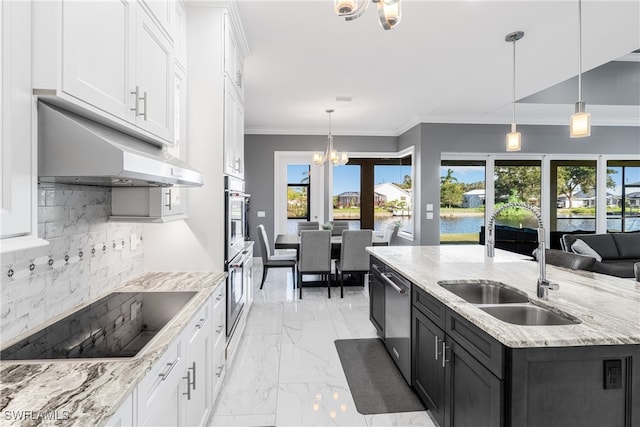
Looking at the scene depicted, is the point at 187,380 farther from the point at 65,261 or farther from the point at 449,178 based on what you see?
the point at 449,178

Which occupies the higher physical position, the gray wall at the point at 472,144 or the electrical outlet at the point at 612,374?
the gray wall at the point at 472,144

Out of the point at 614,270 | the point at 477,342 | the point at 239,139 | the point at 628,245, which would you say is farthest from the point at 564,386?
the point at 628,245

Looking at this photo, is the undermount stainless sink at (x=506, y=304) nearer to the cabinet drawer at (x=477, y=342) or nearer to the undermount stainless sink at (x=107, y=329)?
the cabinet drawer at (x=477, y=342)

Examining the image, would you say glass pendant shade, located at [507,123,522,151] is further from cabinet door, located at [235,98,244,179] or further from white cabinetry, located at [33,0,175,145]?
white cabinetry, located at [33,0,175,145]

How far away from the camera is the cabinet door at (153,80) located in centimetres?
162

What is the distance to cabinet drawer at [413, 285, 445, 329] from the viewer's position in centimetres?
186

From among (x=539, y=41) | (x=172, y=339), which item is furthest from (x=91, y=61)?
(x=539, y=41)

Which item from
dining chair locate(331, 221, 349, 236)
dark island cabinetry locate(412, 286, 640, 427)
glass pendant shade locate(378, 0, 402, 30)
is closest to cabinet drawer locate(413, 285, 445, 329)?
dark island cabinetry locate(412, 286, 640, 427)

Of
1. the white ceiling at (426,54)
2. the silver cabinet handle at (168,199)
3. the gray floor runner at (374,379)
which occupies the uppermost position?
the white ceiling at (426,54)

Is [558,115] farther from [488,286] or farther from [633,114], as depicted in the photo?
[488,286]

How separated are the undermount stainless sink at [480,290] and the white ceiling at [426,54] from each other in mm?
2038

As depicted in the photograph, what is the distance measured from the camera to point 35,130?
1.02 meters

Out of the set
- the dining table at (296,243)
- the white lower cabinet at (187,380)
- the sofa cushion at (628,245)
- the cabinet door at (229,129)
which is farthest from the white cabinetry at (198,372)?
the sofa cushion at (628,245)

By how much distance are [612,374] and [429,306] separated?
86 cm
